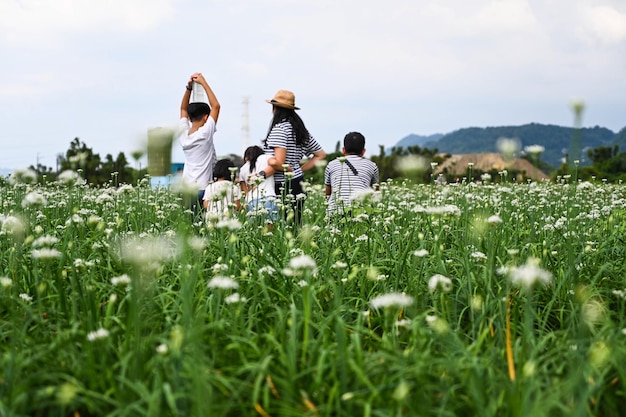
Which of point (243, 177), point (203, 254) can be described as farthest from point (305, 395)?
point (243, 177)

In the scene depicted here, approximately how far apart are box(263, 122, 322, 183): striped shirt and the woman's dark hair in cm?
4

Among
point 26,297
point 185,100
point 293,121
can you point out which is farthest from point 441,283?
point 185,100

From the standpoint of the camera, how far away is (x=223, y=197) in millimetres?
4215

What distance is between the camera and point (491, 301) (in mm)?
3074

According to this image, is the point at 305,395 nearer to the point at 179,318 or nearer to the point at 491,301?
the point at 179,318

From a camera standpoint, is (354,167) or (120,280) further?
(354,167)

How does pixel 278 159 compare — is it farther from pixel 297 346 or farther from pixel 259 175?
pixel 297 346

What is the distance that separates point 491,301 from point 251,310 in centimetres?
118

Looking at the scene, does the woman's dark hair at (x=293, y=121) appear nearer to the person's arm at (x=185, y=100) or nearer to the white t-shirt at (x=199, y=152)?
the white t-shirt at (x=199, y=152)

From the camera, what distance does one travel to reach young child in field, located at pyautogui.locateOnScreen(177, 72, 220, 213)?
640cm

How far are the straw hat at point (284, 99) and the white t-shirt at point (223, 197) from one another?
1.01 meters

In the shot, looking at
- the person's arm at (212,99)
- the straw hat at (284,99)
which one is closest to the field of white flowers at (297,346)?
the straw hat at (284,99)

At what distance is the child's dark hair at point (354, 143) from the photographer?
6.88 m

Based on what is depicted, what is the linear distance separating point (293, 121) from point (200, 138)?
0.97m
